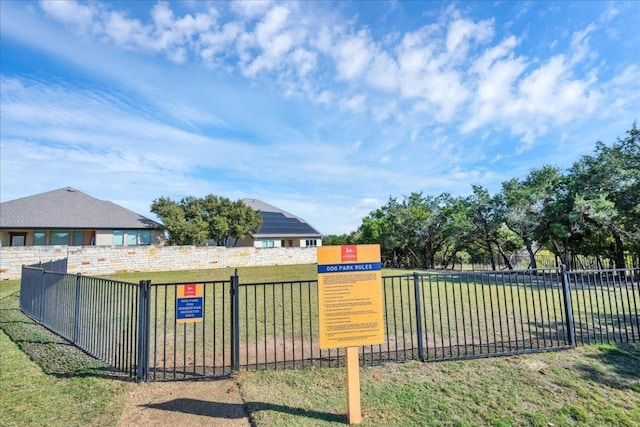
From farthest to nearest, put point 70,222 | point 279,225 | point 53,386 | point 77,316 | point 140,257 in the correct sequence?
point 279,225
point 70,222
point 140,257
point 77,316
point 53,386

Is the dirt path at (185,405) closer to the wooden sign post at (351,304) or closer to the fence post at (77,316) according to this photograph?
the wooden sign post at (351,304)

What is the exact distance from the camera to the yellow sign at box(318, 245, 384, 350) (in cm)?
348

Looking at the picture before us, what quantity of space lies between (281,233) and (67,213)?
18107 millimetres

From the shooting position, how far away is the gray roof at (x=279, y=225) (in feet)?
113

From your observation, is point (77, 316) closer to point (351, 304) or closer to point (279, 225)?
point (351, 304)

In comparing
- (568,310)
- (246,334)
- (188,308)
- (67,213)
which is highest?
(67,213)

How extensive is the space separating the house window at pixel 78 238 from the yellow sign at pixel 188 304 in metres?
24.4

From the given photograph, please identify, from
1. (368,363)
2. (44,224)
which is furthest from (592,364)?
(44,224)

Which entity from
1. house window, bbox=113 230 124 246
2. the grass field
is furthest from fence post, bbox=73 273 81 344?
house window, bbox=113 230 124 246

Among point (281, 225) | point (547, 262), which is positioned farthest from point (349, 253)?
point (281, 225)

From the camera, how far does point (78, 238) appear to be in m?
23.7

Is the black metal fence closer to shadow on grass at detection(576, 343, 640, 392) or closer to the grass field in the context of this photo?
the grass field

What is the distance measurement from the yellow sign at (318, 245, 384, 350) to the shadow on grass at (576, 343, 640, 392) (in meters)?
3.09

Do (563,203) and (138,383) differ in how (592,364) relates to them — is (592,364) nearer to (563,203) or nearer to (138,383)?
(138,383)
